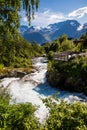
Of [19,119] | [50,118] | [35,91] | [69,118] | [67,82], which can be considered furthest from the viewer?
[67,82]

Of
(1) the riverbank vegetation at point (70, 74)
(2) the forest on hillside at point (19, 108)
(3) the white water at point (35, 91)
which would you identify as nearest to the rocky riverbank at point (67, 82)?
(1) the riverbank vegetation at point (70, 74)

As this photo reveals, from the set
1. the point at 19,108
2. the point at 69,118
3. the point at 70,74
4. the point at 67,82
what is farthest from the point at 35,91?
the point at 69,118

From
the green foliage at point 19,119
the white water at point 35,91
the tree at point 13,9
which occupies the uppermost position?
the tree at point 13,9

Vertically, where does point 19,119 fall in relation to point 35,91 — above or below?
above

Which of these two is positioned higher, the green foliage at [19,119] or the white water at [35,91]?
the green foliage at [19,119]

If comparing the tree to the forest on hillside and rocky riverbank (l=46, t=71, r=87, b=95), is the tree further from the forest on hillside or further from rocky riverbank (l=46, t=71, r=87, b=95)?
rocky riverbank (l=46, t=71, r=87, b=95)

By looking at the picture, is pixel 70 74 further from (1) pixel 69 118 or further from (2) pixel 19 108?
(1) pixel 69 118

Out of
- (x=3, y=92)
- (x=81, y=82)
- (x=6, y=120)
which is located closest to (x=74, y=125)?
(x=6, y=120)

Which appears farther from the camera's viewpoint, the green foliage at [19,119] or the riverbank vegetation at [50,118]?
the green foliage at [19,119]

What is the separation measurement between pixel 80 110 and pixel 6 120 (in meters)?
3.23

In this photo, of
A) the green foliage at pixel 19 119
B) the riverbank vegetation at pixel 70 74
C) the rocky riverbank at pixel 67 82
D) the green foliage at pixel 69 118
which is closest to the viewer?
the green foliage at pixel 69 118

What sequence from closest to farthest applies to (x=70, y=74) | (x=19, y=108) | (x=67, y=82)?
(x=19, y=108) → (x=67, y=82) → (x=70, y=74)

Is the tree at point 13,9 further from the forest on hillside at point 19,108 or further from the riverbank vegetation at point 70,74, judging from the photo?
the riverbank vegetation at point 70,74

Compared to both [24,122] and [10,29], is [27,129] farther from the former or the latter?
[10,29]
